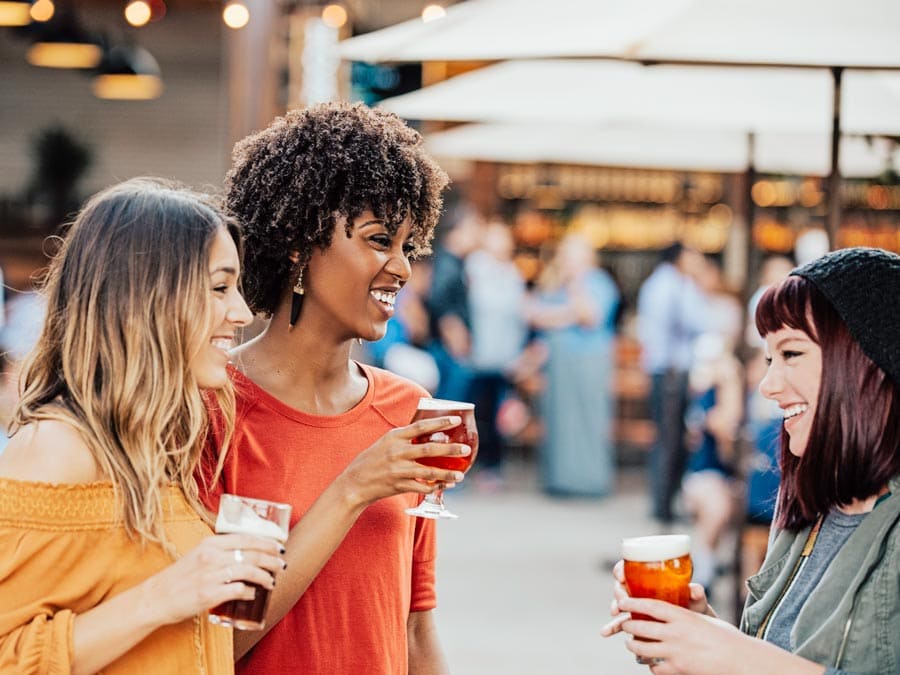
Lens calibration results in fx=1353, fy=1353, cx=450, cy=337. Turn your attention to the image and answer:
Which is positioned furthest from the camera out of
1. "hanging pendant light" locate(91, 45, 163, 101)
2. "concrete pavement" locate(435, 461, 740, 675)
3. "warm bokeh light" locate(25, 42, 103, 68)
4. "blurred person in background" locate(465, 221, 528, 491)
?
"hanging pendant light" locate(91, 45, 163, 101)

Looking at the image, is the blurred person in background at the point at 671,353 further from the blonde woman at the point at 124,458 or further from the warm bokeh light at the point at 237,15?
the blonde woman at the point at 124,458

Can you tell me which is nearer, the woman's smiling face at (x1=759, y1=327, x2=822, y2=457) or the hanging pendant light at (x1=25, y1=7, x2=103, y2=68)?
the woman's smiling face at (x1=759, y1=327, x2=822, y2=457)

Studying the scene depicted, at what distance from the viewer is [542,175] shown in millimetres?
14461

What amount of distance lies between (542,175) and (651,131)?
5.38 m

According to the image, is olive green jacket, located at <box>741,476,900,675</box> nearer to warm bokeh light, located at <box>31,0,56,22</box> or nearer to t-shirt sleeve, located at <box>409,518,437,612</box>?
t-shirt sleeve, located at <box>409,518,437,612</box>

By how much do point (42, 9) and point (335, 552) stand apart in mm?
8066

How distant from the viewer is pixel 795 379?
2.39 m

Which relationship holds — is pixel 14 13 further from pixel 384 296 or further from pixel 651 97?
pixel 384 296

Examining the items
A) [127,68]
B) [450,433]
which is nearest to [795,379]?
[450,433]

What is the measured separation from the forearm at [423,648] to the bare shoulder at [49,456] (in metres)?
0.89

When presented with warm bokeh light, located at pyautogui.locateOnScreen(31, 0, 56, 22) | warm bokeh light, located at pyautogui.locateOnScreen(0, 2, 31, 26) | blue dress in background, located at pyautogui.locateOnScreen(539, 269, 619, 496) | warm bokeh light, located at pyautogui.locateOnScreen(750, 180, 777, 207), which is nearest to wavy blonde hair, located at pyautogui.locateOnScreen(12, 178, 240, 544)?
warm bokeh light, located at pyautogui.locateOnScreen(0, 2, 31, 26)

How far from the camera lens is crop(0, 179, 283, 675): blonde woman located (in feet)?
7.28

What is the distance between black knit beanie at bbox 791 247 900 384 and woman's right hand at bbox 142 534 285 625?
41.7 inches

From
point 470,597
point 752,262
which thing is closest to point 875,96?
point 752,262
